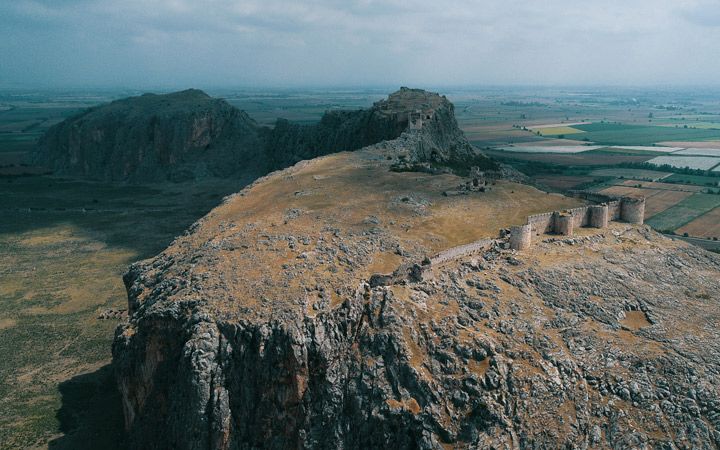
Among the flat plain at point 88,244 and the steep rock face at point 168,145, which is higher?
the steep rock face at point 168,145

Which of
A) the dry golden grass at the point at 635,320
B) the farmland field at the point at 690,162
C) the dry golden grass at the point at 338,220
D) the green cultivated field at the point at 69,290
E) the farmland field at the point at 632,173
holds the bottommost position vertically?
the green cultivated field at the point at 69,290

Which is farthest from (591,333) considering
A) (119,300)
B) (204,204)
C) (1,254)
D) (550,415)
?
(204,204)

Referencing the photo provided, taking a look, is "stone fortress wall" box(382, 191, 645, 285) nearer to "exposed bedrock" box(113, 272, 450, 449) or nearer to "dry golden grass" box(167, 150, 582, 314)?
"dry golden grass" box(167, 150, 582, 314)

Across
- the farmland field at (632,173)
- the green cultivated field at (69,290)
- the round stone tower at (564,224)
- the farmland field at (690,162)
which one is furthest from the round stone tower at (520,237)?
the farmland field at (690,162)

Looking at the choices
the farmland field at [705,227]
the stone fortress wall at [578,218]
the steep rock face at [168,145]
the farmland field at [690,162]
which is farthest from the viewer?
the farmland field at [690,162]

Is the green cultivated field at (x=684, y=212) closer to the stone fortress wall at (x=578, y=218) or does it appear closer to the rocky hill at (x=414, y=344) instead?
→ the stone fortress wall at (x=578, y=218)

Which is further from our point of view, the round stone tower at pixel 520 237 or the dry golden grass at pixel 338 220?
the round stone tower at pixel 520 237

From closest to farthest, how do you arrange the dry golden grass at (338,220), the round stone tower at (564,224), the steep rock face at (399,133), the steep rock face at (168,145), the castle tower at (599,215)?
the dry golden grass at (338,220), the round stone tower at (564,224), the castle tower at (599,215), the steep rock face at (399,133), the steep rock face at (168,145)
